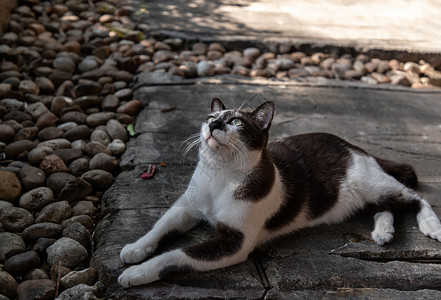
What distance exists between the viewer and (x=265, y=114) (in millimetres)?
2496

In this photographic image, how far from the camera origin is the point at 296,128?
3943mm

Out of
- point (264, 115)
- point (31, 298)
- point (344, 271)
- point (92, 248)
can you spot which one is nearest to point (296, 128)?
point (264, 115)

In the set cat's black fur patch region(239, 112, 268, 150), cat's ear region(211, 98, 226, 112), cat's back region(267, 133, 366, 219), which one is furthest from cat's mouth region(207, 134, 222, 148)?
cat's back region(267, 133, 366, 219)

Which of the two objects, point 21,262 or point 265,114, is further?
point 265,114

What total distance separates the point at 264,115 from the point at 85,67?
9.41ft

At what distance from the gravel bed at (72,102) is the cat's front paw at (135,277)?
157 mm

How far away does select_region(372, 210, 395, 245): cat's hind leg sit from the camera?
262 centimetres

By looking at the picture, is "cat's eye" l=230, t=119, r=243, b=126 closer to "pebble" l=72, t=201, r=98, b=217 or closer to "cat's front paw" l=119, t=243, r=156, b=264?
"cat's front paw" l=119, t=243, r=156, b=264

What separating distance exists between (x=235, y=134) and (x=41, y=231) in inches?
49.0

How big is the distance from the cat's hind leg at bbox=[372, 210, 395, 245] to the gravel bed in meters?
1.59

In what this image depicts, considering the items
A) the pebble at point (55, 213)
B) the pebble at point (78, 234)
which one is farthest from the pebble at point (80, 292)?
the pebble at point (55, 213)

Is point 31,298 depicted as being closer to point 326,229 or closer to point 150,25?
point 326,229

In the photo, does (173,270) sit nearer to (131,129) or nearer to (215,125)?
(215,125)

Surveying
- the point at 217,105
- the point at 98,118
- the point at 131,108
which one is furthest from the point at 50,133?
the point at 217,105
